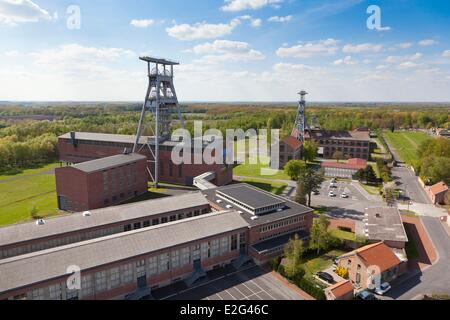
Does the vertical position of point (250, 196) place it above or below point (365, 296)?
above

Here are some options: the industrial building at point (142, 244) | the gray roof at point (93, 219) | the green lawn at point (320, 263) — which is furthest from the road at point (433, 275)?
the gray roof at point (93, 219)

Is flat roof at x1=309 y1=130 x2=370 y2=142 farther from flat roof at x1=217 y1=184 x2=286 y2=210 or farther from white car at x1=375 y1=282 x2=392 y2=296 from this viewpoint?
white car at x1=375 y1=282 x2=392 y2=296

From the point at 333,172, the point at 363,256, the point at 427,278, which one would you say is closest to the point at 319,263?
the point at 363,256

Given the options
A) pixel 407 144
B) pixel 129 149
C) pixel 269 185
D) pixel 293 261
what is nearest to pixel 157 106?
pixel 129 149

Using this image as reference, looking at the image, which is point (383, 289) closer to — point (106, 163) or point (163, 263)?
point (163, 263)

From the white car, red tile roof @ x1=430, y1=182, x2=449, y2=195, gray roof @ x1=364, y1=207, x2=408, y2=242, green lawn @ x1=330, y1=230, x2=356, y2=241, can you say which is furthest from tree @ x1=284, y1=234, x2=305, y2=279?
red tile roof @ x1=430, y1=182, x2=449, y2=195
